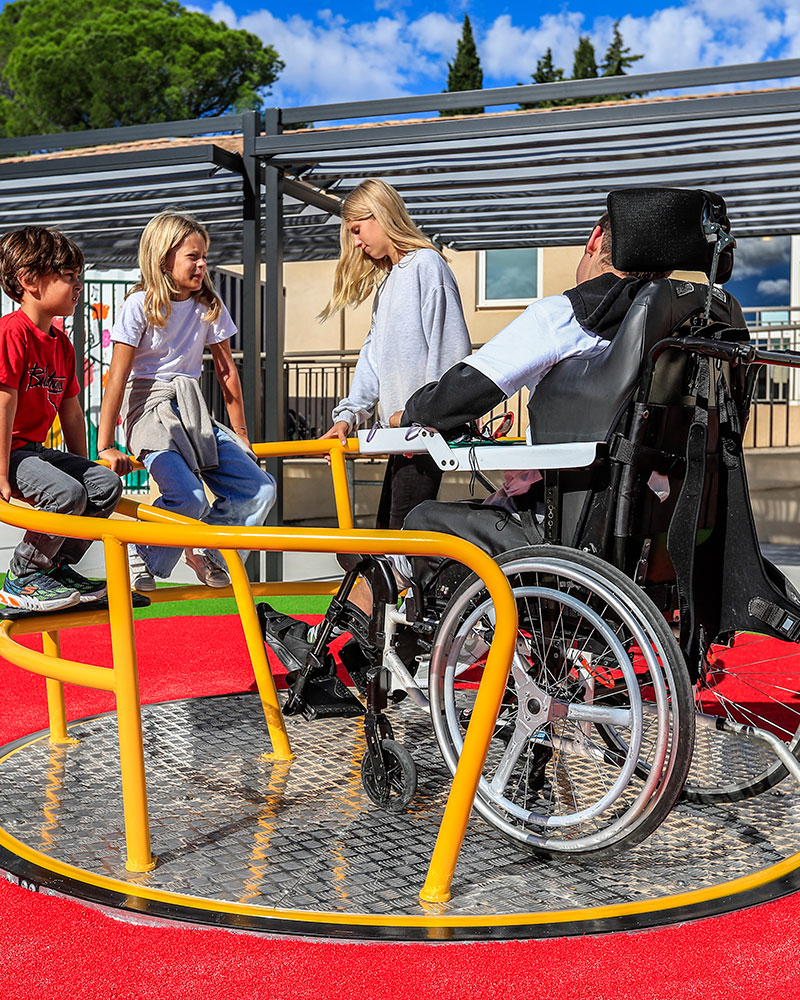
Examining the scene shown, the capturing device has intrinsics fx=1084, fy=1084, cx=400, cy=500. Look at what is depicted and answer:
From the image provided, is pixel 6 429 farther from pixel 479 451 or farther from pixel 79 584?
pixel 479 451

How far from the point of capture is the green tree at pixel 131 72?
122 ft

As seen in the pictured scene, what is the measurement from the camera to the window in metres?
16.2

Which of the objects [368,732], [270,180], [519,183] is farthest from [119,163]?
[368,732]

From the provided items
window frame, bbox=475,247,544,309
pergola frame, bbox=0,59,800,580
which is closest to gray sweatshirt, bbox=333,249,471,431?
pergola frame, bbox=0,59,800,580

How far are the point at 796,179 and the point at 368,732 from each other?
6.44 meters

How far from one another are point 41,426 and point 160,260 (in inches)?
31.8

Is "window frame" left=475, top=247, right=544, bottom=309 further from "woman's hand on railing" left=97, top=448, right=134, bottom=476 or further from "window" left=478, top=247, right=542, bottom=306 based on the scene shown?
"woman's hand on railing" left=97, top=448, right=134, bottom=476

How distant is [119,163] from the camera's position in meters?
7.36

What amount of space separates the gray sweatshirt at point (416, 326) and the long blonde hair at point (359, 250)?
61 mm

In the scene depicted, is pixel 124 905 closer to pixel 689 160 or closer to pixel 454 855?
pixel 454 855

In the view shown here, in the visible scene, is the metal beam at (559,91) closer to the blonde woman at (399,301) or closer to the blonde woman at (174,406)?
the blonde woman at (399,301)

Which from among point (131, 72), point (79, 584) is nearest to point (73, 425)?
point (79, 584)

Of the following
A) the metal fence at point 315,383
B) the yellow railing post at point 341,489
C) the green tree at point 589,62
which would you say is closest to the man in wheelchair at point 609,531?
the yellow railing post at point 341,489

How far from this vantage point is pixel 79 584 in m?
3.49
